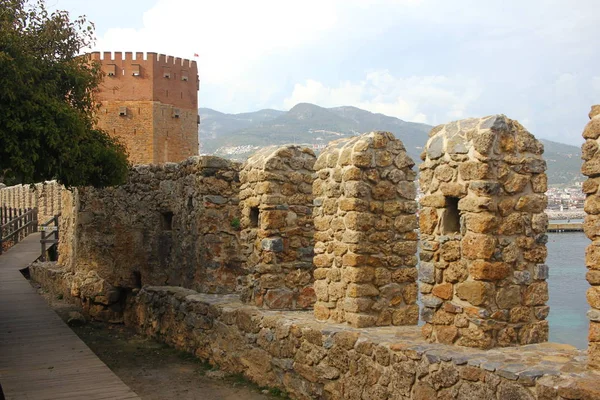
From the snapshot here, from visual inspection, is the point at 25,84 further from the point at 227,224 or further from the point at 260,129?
the point at 260,129

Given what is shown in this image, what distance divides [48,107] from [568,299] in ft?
56.1

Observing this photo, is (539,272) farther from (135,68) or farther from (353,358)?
(135,68)

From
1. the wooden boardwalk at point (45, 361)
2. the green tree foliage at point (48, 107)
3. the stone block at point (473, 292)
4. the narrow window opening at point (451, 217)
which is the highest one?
the green tree foliage at point (48, 107)

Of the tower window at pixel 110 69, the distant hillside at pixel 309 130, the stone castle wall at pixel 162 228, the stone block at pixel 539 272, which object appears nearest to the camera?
the stone block at pixel 539 272

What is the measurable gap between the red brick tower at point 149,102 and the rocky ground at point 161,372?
28.7m

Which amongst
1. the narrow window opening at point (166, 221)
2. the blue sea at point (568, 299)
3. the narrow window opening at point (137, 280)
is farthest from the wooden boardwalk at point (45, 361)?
the blue sea at point (568, 299)

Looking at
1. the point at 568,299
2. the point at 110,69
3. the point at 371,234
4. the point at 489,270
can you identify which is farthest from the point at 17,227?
the point at 489,270

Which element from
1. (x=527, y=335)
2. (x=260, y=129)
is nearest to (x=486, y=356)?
(x=527, y=335)

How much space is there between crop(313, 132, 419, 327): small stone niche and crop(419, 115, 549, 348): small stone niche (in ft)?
3.89

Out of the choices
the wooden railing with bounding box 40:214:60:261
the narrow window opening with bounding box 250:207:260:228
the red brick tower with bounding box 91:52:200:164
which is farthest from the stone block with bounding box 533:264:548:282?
the red brick tower with bounding box 91:52:200:164

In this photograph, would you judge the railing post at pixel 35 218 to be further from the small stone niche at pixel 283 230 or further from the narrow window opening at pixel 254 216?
the small stone niche at pixel 283 230

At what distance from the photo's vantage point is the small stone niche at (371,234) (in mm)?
6945

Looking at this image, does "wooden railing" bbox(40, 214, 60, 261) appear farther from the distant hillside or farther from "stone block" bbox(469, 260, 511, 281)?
the distant hillside

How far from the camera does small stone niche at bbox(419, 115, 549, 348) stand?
550cm
